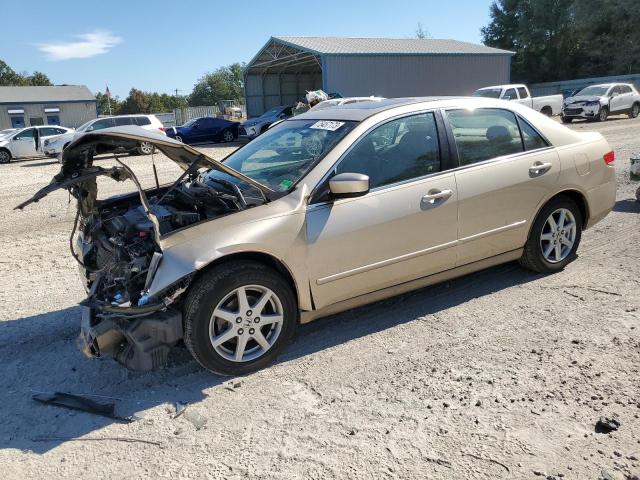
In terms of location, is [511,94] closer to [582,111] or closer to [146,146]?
[582,111]

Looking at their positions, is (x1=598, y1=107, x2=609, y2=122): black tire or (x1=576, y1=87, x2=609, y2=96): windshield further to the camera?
(x1=576, y1=87, x2=609, y2=96): windshield

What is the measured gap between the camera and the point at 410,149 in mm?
4250

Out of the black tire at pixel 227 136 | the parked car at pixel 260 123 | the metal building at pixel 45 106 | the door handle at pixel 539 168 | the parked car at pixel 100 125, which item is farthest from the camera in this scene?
the metal building at pixel 45 106

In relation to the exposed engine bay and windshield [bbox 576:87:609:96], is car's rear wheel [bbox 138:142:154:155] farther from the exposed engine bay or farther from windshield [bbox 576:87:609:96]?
windshield [bbox 576:87:609:96]

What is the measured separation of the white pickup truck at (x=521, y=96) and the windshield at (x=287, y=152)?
67.2 ft

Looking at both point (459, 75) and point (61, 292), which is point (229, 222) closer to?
point (61, 292)

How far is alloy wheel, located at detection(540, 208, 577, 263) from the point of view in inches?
195

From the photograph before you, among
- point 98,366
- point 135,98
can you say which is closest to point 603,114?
point 98,366

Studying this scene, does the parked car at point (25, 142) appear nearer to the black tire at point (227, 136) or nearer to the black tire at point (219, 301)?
the black tire at point (227, 136)

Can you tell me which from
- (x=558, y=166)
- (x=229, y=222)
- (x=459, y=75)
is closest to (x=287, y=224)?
(x=229, y=222)

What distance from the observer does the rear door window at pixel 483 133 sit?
14.6ft

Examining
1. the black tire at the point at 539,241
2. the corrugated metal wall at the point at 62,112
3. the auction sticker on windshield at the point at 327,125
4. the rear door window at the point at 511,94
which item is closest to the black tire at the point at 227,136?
the rear door window at the point at 511,94

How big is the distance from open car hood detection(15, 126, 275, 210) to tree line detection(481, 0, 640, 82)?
5060cm

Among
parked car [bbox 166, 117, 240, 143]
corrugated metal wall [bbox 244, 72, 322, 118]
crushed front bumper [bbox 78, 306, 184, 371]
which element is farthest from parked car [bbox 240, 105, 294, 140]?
crushed front bumper [bbox 78, 306, 184, 371]
